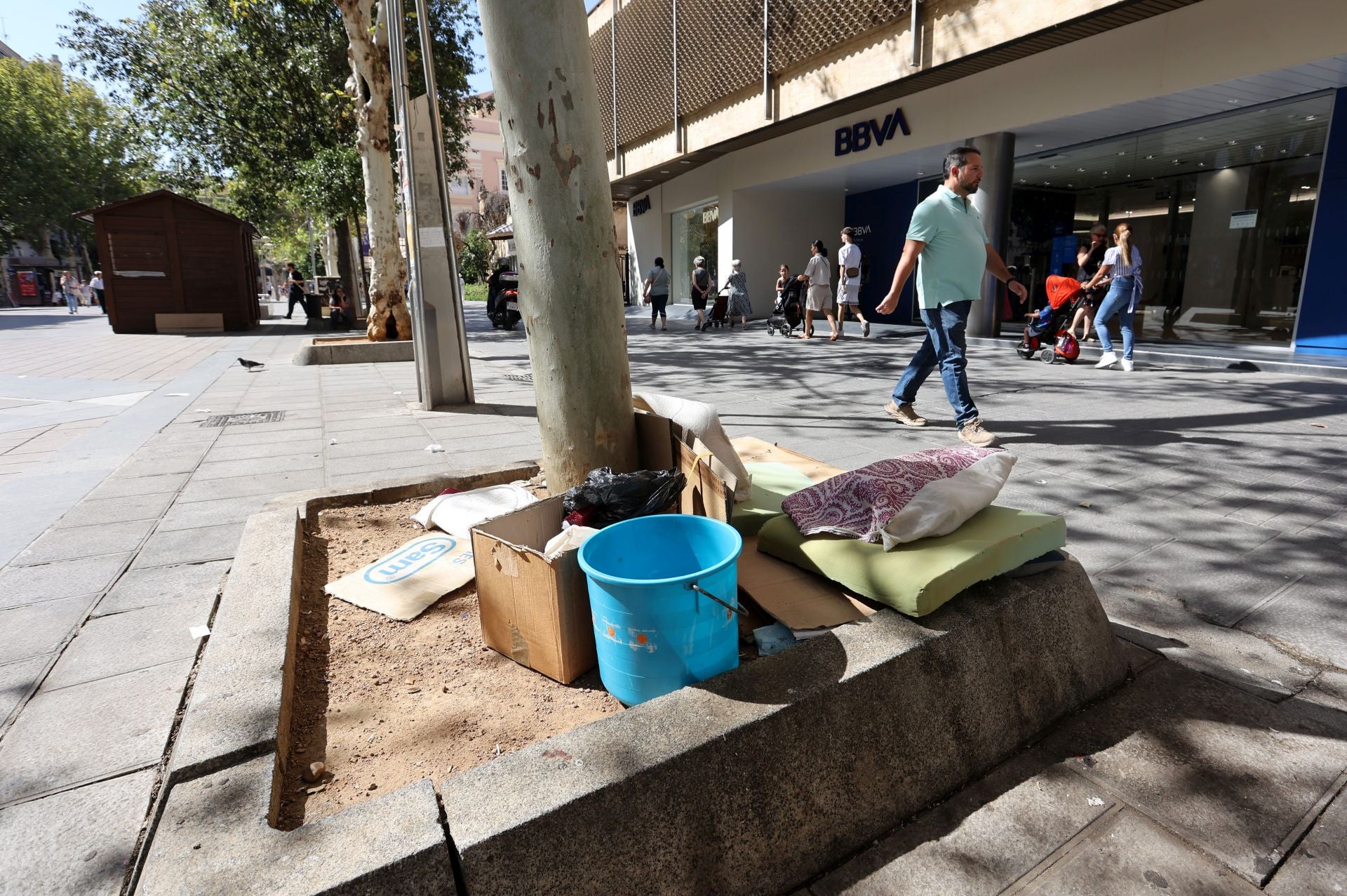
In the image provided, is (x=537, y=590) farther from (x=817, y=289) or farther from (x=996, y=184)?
(x=817, y=289)

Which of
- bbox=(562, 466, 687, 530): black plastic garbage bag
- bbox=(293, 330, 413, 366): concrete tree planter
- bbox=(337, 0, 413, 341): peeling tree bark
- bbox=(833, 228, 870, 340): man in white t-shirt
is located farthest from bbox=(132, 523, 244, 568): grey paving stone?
bbox=(833, 228, 870, 340): man in white t-shirt

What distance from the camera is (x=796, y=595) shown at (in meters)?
2.27

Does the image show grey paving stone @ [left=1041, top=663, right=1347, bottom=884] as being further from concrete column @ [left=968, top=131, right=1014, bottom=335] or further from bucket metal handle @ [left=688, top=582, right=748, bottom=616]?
concrete column @ [left=968, top=131, right=1014, bottom=335]

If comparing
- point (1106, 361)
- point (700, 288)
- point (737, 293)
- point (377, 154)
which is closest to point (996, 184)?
point (1106, 361)

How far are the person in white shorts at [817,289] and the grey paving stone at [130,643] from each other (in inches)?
486

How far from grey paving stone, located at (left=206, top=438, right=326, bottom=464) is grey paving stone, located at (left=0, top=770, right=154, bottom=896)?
3.93 metres

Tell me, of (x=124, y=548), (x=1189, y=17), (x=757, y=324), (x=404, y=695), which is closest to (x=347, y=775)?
(x=404, y=695)

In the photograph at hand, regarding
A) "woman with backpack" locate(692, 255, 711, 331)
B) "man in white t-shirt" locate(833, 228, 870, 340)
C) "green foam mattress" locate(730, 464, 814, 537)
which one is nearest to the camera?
"green foam mattress" locate(730, 464, 814, 537)

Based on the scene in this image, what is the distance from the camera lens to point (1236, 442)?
207 inches

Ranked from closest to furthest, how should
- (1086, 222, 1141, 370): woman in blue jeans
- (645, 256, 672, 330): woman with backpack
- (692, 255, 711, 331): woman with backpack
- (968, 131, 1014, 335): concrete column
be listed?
1. (1086, 222, 1141, 370): woman in blue jeans
2. (968, 131, 1014, 335): concrete column
3. (692, 255, 711, 331): woman with backpack
4. (645, 256, 672, 330): woman with backpack

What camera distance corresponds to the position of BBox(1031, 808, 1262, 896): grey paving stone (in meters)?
1.60

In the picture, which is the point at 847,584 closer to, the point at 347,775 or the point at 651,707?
the point at 651,707

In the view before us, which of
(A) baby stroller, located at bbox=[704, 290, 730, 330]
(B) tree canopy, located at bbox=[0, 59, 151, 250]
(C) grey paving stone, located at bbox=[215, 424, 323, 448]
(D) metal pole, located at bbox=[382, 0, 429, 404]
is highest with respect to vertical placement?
(B) tree canopy, located at bbox=[0, 59, 151, 250]

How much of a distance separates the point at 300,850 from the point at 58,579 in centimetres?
263
